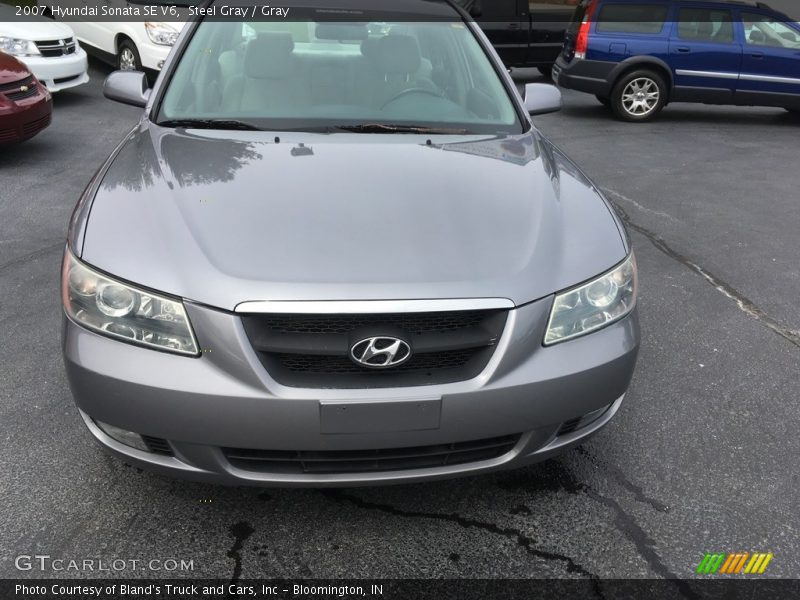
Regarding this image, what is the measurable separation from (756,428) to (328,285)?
2.01 metres

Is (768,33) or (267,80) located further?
(768,33)

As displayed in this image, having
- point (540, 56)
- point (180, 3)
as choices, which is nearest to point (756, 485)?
point (180, 3)

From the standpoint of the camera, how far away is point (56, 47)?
868 centimetres

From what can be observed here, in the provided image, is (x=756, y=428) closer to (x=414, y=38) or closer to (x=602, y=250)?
(x=602, y=250)

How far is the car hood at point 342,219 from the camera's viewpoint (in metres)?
2.10

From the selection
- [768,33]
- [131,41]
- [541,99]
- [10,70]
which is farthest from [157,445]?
[768,33]

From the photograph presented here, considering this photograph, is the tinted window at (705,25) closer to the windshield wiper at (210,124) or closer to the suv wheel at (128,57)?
the suv wheel at (128,57)

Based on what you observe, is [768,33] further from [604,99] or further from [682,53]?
[604,99]

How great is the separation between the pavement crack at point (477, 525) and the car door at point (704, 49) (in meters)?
8.93

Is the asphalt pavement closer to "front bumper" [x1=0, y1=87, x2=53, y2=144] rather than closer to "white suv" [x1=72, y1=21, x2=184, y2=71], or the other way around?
"front bumper" [x1=0, y1=87, x2=53, y2=144]

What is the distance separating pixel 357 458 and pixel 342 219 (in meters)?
0.74

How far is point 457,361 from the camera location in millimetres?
2123

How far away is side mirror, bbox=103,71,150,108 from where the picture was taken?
380 cm

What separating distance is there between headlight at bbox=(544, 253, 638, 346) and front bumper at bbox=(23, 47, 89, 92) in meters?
8.00
